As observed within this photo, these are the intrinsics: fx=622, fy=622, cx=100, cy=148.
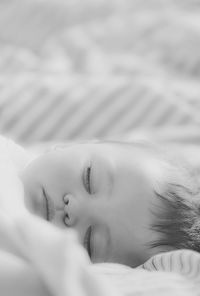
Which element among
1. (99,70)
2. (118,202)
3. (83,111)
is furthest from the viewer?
(99,70)

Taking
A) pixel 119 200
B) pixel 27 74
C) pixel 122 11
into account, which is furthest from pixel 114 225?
pixel 122 11

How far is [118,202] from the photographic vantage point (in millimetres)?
883

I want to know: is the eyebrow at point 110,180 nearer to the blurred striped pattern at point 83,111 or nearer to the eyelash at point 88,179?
the eyelash at point 88,179

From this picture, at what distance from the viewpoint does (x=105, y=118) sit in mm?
1292

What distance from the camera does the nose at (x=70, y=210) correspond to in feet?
2.90

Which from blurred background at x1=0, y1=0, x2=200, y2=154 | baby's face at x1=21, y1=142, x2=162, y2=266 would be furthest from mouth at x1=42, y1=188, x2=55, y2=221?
blurred background at x1=0, y1=0, x2=200, y2=154

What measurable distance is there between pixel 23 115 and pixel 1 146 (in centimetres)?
31

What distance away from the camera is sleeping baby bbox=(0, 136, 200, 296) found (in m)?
0.87

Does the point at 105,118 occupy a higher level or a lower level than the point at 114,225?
higher

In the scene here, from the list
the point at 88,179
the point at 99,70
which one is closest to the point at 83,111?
the point at 99,70

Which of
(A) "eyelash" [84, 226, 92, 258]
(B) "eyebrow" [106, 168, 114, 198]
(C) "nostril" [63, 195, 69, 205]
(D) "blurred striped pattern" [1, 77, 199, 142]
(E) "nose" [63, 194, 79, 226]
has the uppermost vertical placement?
(D) "blurred striped pattern" [1, 77, 199, 142]

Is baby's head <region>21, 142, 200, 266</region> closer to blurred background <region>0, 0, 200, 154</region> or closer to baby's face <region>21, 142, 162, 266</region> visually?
baby's face <region>21, 142, 162, 266</region>

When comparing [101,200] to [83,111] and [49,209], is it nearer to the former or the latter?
[49,209]

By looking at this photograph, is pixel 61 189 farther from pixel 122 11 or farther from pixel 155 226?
pixel 122 11
